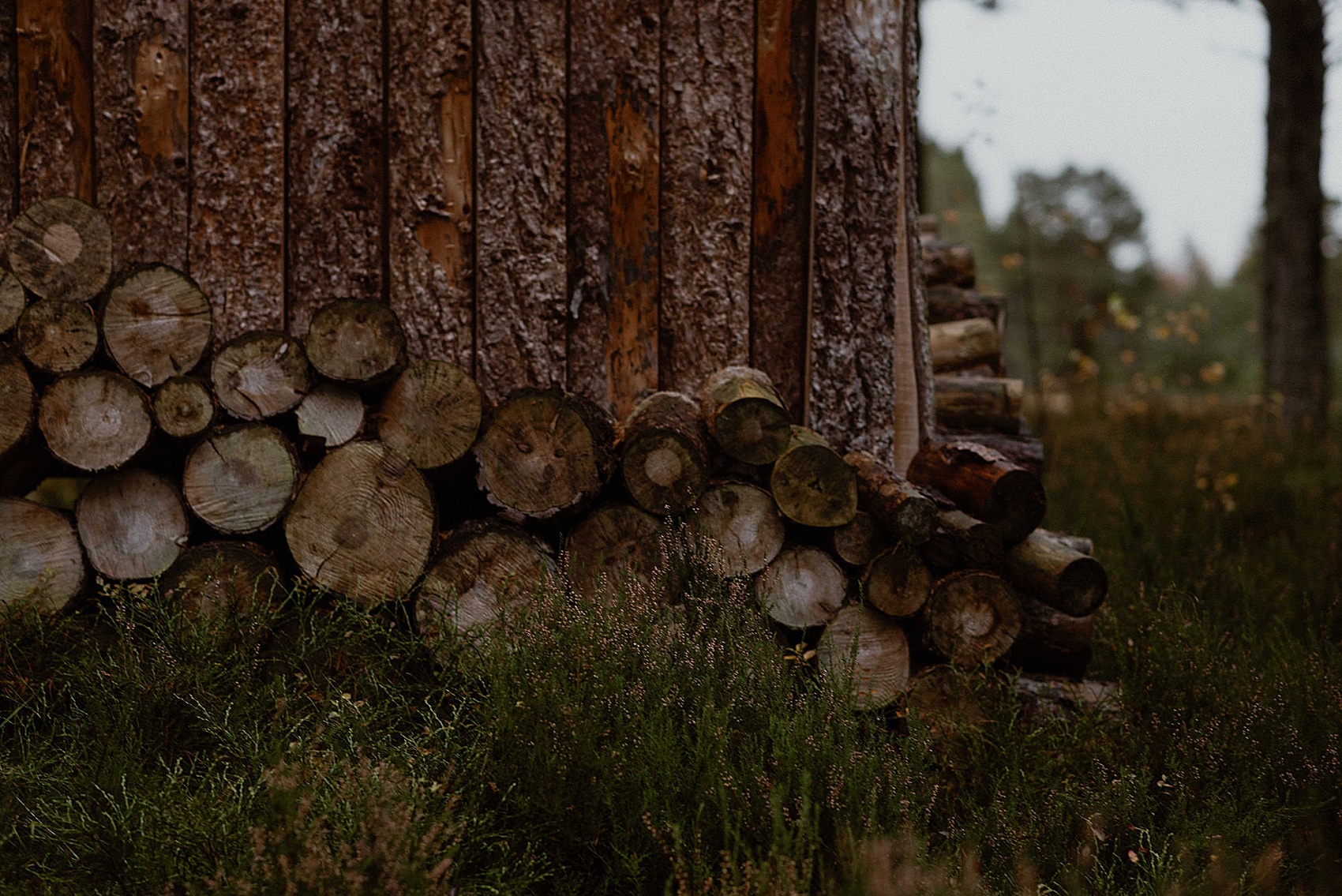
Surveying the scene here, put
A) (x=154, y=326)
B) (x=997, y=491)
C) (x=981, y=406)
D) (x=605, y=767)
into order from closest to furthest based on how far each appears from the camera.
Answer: (x=605, y=767) → (x=154, y=326) → (x=997, y=491) → (x=981, y=406)

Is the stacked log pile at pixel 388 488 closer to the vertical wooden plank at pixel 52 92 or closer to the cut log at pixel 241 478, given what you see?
the cut log at pixel 241 478

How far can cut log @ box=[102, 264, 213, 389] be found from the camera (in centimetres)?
248

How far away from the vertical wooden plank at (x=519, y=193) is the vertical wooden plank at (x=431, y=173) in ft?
0.17

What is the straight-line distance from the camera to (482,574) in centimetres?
246

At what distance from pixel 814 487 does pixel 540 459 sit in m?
0.75

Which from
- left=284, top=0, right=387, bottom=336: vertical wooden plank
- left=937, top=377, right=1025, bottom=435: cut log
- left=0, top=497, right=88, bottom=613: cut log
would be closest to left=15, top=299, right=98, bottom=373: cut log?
left=0, top=497, right=88, bottom=613: cut log

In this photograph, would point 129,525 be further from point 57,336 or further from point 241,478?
point 57,336

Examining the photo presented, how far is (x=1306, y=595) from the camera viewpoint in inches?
123

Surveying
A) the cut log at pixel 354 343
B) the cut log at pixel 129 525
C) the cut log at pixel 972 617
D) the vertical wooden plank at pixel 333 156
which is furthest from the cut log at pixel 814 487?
the cut log at pixel 129 525

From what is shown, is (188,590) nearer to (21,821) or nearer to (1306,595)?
(21,821)

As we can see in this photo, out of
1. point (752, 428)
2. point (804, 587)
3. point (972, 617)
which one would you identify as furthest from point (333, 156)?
point (972, 617)

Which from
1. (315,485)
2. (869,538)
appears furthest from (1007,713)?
(315,485)

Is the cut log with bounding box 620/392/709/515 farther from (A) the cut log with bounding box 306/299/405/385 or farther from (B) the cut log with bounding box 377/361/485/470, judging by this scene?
(A) the cut log with bounding box 306/299/405/385

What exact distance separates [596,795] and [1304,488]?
4259mm
